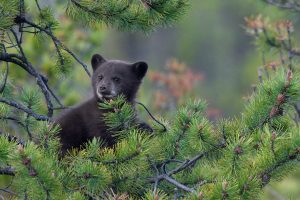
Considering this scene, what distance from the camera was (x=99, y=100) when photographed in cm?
688

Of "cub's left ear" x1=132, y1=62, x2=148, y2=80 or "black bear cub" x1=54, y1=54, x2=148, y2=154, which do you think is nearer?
"black bear cub" x1=54, y1=54, x2=148, y2=154

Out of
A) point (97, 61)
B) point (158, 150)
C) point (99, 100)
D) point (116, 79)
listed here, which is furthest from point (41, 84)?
point (97, 61)

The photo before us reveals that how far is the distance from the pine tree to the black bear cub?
3.37 feet

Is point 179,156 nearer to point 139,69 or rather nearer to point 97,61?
point 139,69

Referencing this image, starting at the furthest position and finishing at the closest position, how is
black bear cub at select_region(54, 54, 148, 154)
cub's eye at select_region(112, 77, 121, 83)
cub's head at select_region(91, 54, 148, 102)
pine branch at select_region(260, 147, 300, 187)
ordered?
cub's eye at select_region(112, 77, 121, 83)
cub's head at select_region(91, 54, 148, 102)
black bear cub at select_region(54, 54, 148, 154)
pine branch at select_region(260, 147, 300, 187)

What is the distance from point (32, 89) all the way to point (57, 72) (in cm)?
38

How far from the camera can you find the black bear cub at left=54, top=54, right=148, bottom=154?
6543 mm

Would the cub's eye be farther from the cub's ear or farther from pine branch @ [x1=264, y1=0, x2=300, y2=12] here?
pine branch @ [x1=264, y1=0, x2=300, y2=12]

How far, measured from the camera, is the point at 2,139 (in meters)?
4.39

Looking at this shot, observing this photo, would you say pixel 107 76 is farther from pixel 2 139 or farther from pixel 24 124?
pixel 2 139

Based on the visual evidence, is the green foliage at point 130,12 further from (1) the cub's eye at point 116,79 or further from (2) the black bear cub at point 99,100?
(1) the cub's eye at point 116,79

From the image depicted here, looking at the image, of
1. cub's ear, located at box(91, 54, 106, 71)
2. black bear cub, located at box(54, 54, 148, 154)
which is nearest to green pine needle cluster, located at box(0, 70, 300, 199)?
black bear cub, located at box(54, 54, 148, 154)

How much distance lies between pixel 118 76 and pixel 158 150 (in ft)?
8.17

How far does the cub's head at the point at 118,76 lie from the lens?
286 inches
